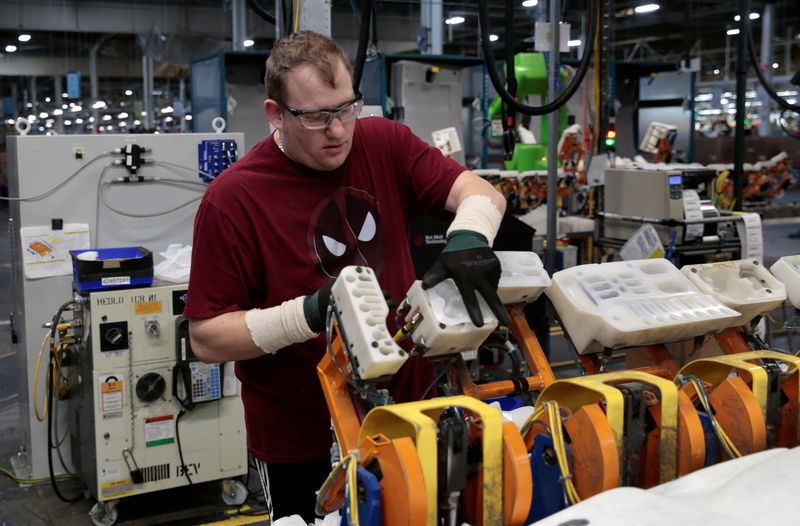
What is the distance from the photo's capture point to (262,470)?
2152 mm

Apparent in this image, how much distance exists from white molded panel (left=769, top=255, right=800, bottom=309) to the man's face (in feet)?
4.54

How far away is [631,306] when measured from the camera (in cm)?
200

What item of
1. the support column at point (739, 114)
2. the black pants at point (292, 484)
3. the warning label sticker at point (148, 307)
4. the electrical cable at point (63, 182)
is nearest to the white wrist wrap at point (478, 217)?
the black pants at point (292, 484)

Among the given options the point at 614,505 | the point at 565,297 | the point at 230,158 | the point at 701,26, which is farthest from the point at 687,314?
the point at 701,26

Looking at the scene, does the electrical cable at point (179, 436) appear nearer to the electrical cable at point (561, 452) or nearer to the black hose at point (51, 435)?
the black hose at point (51, 435)

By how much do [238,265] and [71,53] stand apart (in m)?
17.9

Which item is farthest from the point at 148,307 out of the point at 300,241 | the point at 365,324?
the point at 365,324

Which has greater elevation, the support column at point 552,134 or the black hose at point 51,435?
the support column at point 552,134

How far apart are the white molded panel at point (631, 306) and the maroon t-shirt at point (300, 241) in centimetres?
42

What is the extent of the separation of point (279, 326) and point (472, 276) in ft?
1.42

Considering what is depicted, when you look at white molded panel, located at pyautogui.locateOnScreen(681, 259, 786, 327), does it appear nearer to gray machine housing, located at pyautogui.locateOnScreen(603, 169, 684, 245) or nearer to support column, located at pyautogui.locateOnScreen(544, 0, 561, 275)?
support column, located at pyautogui.locateOnScreen(544, 0, 561, 275)

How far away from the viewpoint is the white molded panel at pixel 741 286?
2.17 meters

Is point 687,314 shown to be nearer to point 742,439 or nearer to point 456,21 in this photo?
point 742,439

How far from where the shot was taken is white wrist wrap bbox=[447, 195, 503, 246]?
5.90 ft
